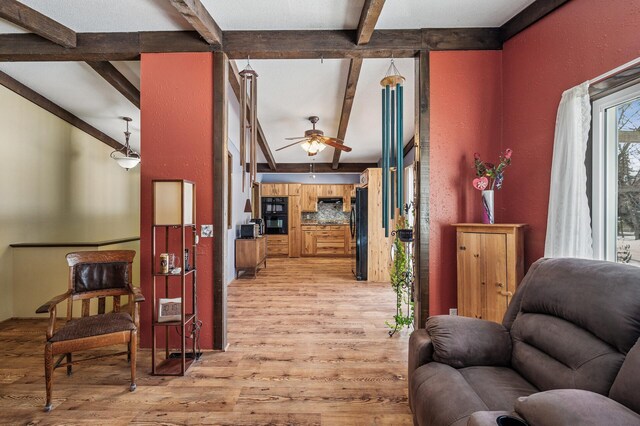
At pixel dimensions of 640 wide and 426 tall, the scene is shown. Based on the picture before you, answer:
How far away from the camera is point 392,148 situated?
10.6 feet

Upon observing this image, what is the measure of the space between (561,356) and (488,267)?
112cm

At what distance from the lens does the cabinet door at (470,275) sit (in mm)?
2496

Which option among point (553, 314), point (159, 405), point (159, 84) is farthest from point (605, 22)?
point (159, 405)

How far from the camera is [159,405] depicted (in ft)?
6.70

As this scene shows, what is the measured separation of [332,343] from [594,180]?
7.98ft

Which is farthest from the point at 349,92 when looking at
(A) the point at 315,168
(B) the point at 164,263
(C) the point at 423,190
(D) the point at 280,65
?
(A) the point at 315,168

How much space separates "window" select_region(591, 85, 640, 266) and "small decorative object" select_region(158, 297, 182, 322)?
10.0 ft

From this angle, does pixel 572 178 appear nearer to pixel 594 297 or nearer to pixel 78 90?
pixel 594 297

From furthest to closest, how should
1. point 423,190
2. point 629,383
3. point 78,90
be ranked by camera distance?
1. point 78,90
2. point 423,190
3. point 629,383

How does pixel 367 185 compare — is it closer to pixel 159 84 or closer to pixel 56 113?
pixel 159 84

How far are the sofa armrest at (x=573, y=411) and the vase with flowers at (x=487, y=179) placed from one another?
1.78 metres

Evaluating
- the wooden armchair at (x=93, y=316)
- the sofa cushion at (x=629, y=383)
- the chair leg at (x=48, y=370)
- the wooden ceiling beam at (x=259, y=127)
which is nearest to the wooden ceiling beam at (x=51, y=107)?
the wooden ceiling beam at (x=259, y=127)

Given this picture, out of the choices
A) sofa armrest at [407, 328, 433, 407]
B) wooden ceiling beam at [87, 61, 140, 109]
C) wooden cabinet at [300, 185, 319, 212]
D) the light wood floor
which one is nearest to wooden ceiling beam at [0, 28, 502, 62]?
wooden ceiling beam at [87, 61, 140, 109]

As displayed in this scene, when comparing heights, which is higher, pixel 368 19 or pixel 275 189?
pixel 368 19
